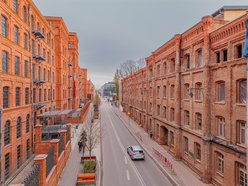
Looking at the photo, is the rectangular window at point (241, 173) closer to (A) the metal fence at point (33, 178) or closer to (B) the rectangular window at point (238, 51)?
(B) the rectangular window at point (238, 51)

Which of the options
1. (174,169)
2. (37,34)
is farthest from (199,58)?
(37,34)

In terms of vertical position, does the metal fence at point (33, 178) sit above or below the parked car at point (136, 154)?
above

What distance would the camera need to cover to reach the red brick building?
14.0m

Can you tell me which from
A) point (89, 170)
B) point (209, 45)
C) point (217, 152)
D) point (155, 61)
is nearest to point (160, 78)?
point (155, 61)

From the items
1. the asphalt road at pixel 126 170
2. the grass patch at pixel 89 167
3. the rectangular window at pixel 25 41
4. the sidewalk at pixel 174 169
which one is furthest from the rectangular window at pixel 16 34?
the sidewalk at pixel 174 169

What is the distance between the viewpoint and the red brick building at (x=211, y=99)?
45.9 feet

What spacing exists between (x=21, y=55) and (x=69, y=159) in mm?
12442

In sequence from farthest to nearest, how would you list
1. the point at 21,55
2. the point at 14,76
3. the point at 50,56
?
the point at 50,56
the point at 21,55
the point at 14,76

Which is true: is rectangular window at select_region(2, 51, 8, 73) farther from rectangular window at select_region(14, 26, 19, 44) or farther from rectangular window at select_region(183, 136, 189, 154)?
rectangular window at select_region(183, 136, 189, 154)

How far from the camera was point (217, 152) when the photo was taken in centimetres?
1627

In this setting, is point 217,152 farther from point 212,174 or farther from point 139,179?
point 139,179

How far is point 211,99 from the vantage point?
16812mm

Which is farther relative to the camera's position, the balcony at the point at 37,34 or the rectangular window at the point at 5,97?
the balcony at the point at 37,34

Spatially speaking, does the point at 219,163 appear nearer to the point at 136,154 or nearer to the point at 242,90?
the point at 242,90
